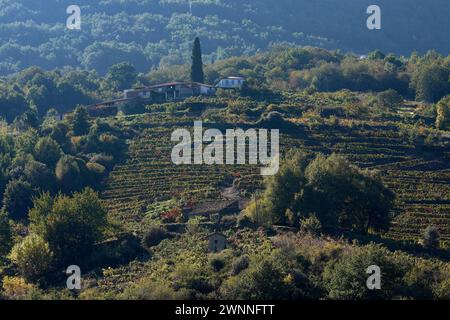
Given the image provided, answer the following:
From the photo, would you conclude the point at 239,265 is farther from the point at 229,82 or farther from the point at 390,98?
the point at 229,82

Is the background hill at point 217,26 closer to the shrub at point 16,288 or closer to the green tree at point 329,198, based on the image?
the green tree at point 329,198

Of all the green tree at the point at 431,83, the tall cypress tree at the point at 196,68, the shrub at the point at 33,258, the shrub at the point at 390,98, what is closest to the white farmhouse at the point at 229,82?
the tall cypress tree at the point at 196,68

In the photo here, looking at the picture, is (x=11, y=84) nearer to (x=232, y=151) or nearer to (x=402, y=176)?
(x=232, y=151)

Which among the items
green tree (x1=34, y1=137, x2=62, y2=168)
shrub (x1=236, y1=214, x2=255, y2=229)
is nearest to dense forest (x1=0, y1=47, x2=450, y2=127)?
green tree (x1=34, y1=137, x2=62, y2=168)

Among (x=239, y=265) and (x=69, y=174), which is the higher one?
(x=69, y=174)

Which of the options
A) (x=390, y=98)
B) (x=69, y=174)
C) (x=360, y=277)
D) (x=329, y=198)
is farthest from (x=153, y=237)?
(x=390, y=98)
